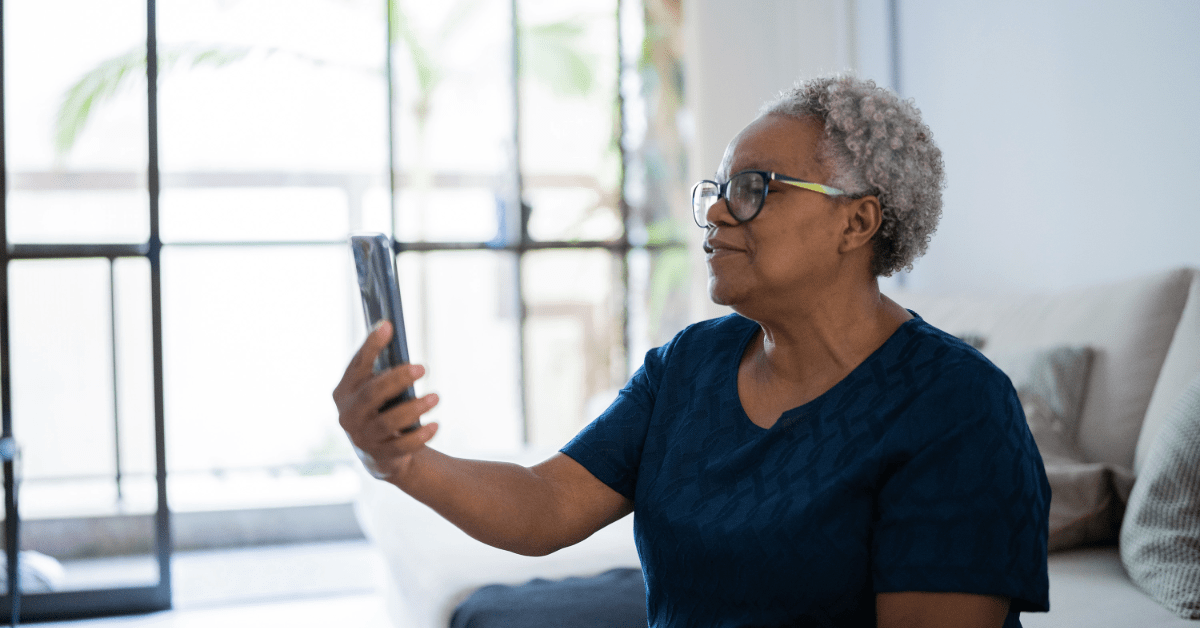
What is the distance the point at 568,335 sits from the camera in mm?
4168

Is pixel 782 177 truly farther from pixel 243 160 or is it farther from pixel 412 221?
pixel 243 160

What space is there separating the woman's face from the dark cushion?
54 cm

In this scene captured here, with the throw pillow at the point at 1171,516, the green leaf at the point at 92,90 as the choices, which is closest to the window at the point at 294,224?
the green leaf at the point at 92,90

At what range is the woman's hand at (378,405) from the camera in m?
0.90

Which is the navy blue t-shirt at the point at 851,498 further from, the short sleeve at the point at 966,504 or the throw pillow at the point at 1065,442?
the throw pillow at the point at 1065,442

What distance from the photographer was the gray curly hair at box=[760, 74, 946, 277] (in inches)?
45.4

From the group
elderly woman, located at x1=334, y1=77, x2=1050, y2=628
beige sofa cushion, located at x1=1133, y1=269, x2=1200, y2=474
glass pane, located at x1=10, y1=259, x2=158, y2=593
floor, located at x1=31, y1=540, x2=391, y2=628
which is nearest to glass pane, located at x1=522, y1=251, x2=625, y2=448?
floor, located at x1=31, y1=540, x2=391, y2=628

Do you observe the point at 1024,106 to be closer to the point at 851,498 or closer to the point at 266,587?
the point at 851,498

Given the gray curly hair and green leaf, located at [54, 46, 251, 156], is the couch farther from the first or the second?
green leaf, located at [54, 46, 251, 156]

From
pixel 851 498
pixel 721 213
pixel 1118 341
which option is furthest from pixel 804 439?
pixel 1118 341

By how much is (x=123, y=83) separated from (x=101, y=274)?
0.73 m

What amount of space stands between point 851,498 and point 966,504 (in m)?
0.13

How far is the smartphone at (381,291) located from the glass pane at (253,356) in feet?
9.64

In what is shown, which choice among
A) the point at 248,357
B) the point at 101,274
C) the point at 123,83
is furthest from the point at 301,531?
the point at 123,83
